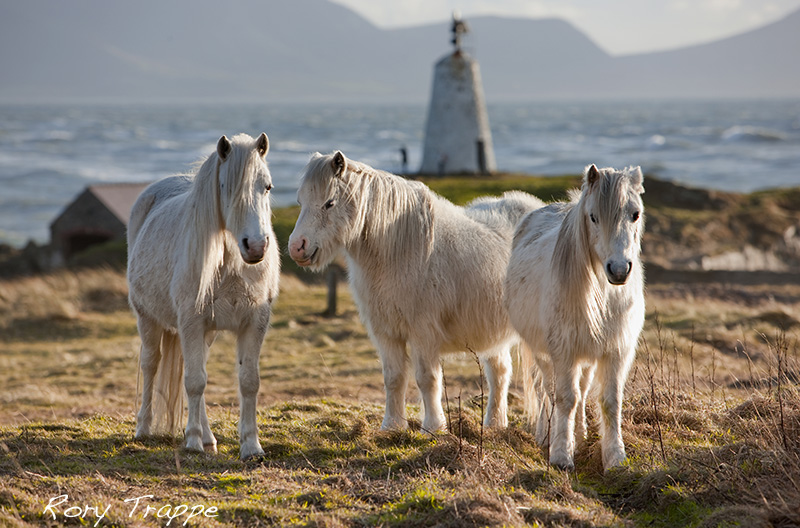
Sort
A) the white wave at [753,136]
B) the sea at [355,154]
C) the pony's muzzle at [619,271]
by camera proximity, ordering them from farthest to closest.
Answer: the white wave at [753,136] → the sea at [355,154] → the pony's muzzle at [619,271]

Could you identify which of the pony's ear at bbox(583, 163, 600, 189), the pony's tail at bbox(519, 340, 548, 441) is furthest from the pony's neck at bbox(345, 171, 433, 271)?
the pony's ear at bbox(583, 163, 600, 189)

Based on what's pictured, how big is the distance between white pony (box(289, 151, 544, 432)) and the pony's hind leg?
171cm

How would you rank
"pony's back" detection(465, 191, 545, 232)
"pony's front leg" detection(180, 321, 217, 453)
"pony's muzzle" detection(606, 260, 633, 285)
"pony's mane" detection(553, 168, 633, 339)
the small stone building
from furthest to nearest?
the small stone building → "pony's back" detection(465, 191, 545, 232) → "pony's front leg" detection(180, 321, 217, 453) → "pony's mane" detection(553, 168, 633, 339) → "pony's muzzle" detection(606, 260, 633, 285)

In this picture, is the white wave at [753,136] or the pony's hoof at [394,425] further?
the white wave at [753,136]

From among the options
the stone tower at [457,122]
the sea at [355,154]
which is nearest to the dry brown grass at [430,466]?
the stone tower at [457,122]

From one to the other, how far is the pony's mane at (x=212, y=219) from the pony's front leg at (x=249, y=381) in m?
0.46

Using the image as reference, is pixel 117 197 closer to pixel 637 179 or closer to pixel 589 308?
pixel 589 308

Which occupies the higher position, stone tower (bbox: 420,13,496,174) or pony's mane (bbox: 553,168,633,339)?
stone tower (bbox: 420,13,496,174)

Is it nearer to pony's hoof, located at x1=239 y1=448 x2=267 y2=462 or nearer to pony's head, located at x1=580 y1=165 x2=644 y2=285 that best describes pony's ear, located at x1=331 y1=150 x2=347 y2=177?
pony's head, located at x1=580 y1=165 x2=644 y2=285

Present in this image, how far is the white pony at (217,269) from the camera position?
5395 millimetres

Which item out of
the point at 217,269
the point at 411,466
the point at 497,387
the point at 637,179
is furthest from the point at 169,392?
the point at 637,179

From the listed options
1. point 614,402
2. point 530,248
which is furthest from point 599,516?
point 530,248

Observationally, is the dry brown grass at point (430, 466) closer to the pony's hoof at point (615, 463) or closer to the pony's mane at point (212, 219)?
the pony's hoof at point (615, 463)

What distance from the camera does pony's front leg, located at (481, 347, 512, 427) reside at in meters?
7.01
